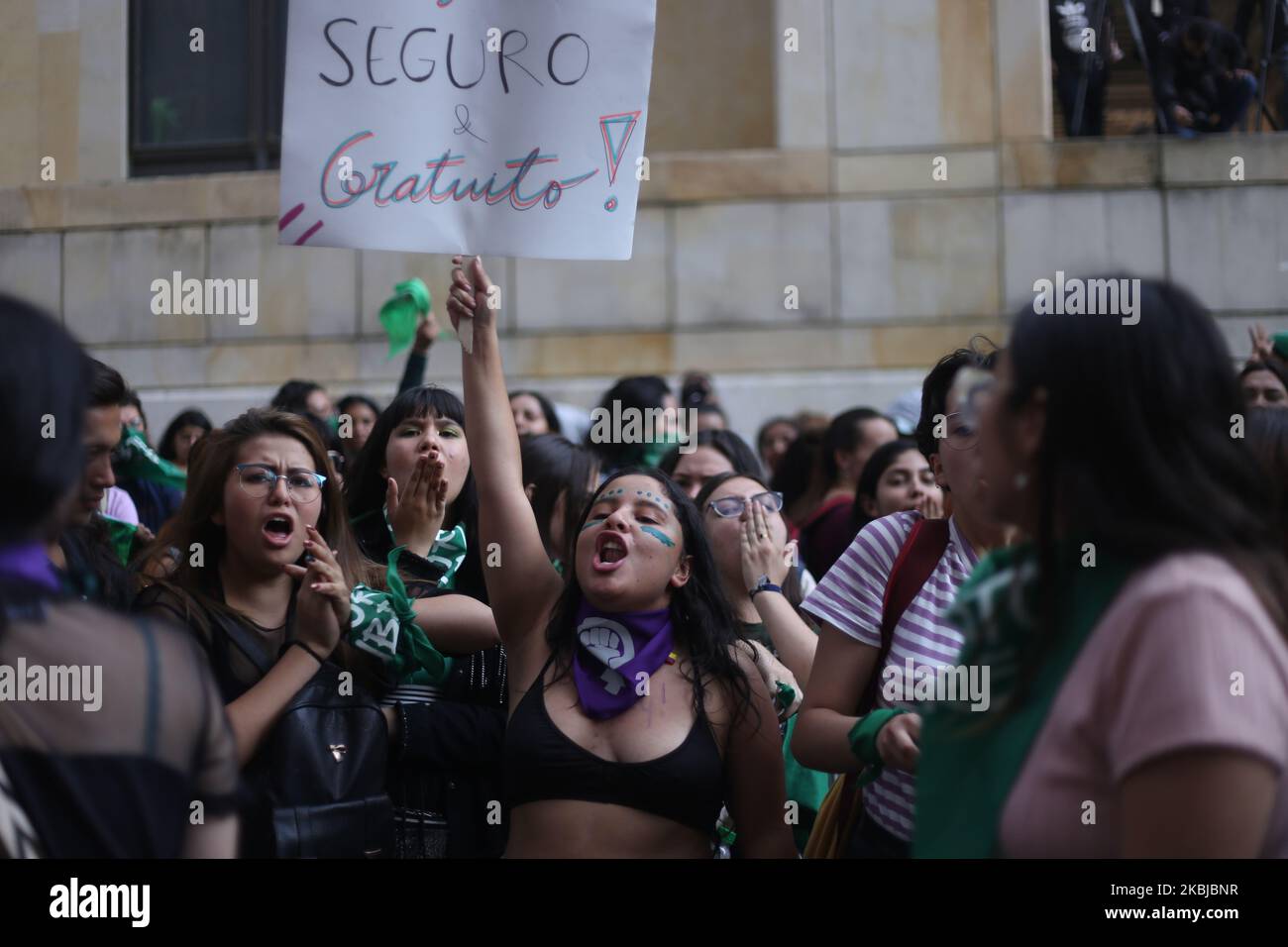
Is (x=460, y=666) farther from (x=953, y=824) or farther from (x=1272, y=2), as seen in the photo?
(x=1272, y=2)

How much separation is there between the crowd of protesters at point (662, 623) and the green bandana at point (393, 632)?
1 cm

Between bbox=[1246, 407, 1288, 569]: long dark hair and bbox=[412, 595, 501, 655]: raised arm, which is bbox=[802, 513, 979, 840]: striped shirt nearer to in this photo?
bbox=[1246, 407, 1288, 569]: long dark hair

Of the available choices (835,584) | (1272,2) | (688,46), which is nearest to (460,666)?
(835,584)

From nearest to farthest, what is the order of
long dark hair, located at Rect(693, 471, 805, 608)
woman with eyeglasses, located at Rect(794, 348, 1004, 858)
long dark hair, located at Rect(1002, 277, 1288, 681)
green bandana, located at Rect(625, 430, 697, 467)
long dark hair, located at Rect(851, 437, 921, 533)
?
long dark hair, located at Rect(1002, 277, 1288, 681) < woman with eyeglasses, located at Rect(794, 348, 1004, 858) < long dark hair, located at Rect(693, 471, 805, 608) < long dark hair, located at Rect(851, 437, 921, 533) < green bandana, located at Rect(625, 430, 697, 467)

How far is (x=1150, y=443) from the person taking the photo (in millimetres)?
1758

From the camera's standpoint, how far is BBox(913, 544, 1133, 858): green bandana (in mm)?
1812

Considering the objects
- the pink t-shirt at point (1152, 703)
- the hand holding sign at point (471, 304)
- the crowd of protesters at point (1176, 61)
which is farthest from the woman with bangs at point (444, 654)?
the crowd of protesters at point (1176, 61)

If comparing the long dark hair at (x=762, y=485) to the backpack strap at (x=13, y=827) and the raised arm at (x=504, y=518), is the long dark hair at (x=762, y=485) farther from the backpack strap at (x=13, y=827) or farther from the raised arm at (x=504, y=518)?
the backpack strap at (x=13, y=827)

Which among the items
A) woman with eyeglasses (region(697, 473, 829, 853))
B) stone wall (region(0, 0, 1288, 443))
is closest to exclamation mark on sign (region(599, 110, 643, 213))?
woman with eyeglasses (region(697, 473, 829, 853))

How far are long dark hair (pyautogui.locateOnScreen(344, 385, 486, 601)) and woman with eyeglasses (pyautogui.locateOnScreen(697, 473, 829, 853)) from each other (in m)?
0.73

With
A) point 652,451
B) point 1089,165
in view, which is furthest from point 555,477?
point 1089,165
